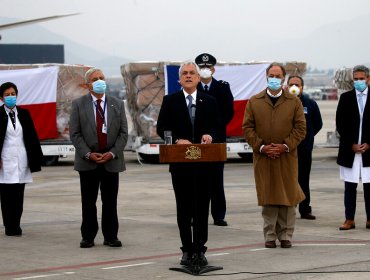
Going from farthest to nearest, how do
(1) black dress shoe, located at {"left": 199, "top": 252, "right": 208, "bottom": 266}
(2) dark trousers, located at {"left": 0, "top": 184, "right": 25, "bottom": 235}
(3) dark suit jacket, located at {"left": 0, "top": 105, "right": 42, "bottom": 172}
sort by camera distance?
(3) dark suit jacket, located at {"left": 0, "top": 105, "right": 42, "bottom": 172} < (2) dark trousers, located at {"left": 0, "top": 184, "right": 25, "bottom": 235} < (1) black dress shoe, located at {"left": 199, "top": 252, "right": 208, "bottom": 266}

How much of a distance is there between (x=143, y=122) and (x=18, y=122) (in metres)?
14.0

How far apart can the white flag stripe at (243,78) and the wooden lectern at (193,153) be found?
1761 cm

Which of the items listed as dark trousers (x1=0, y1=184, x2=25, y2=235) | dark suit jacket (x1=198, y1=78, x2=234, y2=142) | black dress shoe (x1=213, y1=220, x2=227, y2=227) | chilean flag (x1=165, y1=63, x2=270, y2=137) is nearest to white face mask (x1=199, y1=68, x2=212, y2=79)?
dark suit jacket (x1=198, y1=78, x2=234, y2=142)

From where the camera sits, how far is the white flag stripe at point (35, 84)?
90.3ft

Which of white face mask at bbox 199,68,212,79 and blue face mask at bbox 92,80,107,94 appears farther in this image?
white face mask at bbox 199,68,212,79

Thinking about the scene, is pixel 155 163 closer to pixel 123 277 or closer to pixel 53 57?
pixel 123 277

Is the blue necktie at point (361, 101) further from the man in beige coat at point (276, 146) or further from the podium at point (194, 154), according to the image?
the podium at point (194, 154)

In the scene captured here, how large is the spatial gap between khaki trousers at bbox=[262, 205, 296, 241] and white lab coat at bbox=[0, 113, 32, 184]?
11.1 feet

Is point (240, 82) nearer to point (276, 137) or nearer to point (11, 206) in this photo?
point (11, 206)

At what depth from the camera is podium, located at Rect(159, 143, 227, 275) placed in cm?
1025

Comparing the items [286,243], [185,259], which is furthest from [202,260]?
[286,243]

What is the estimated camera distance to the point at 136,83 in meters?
27.8

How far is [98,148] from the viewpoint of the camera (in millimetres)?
12164

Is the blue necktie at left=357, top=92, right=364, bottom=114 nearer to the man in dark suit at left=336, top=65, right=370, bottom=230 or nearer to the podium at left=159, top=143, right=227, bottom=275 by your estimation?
the man in dark suit at left=336, top=65, right=370, bottom=230
